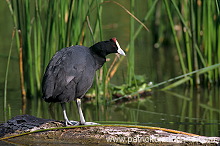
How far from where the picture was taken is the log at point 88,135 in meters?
3.94

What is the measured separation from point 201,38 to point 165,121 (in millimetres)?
2394

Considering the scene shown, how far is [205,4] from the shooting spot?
21.1 feet

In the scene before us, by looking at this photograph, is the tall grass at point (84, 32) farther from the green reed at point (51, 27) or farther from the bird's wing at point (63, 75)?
the bird's wing at point (63, 75)

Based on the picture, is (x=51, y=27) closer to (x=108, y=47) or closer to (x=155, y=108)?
(x=108, y=47)

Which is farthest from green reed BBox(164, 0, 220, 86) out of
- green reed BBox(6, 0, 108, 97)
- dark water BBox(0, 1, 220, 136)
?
green reed BBox(6, 0, 108, 97)

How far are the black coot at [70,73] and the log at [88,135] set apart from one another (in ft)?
0.79

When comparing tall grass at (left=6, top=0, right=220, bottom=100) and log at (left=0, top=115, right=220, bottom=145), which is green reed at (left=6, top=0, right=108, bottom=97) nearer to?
tall grass at (left=6, top=0, right=220, bottom=100)

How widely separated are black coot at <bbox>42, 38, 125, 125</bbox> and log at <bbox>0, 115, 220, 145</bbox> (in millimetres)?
240

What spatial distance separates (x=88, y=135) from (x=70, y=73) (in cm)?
59

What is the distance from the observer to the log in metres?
3.94

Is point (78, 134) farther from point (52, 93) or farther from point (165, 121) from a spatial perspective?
point (165, 121)

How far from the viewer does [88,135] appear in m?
4.12

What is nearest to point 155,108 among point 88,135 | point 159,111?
point 159,111

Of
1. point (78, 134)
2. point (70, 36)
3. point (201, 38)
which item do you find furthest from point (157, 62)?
point (78, 134)
